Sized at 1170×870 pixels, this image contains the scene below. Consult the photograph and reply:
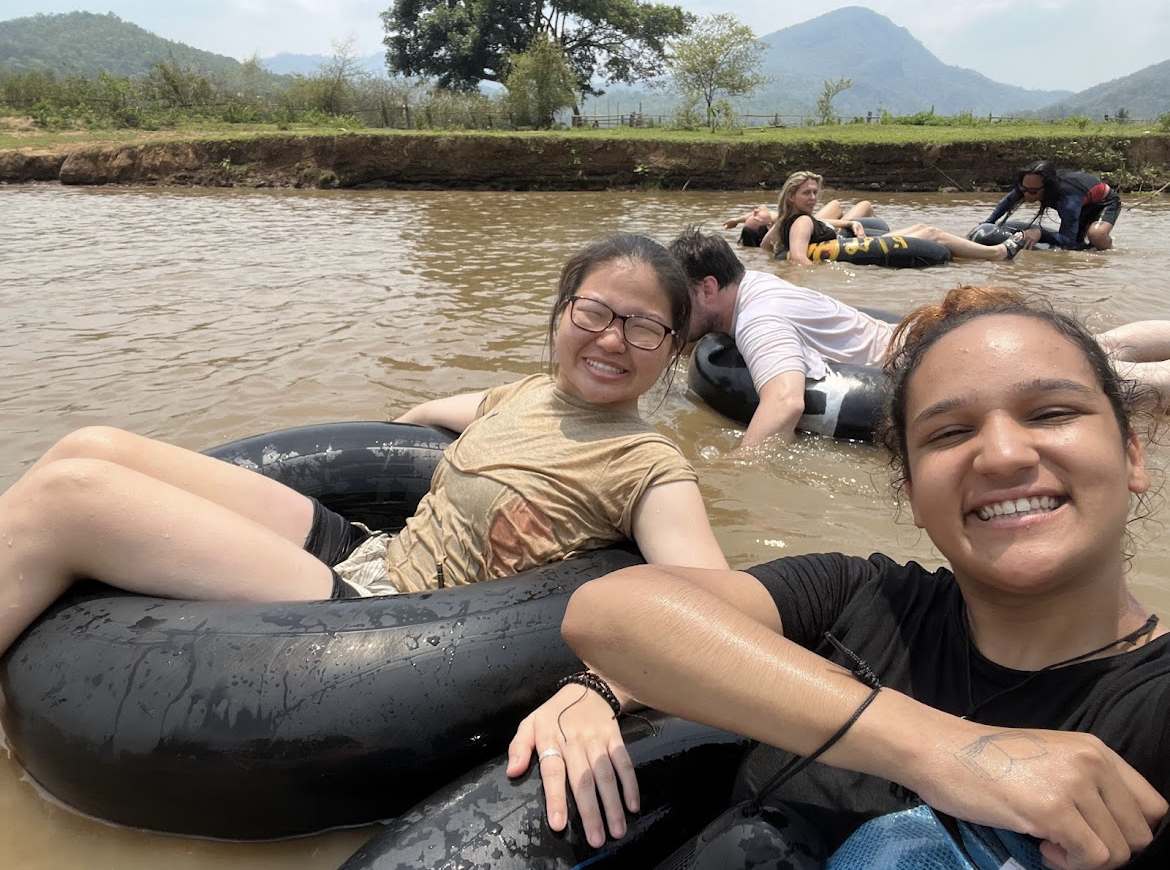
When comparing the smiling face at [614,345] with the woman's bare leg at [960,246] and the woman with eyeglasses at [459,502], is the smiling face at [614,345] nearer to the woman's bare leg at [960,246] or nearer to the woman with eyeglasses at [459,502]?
the woman with eyeglasses at [459,502]

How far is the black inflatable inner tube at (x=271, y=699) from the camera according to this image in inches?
70.4

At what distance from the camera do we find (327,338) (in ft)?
21.4

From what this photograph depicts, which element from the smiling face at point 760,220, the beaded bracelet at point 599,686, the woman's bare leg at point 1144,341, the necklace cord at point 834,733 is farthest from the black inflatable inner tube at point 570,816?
the smiling face at point 760,220

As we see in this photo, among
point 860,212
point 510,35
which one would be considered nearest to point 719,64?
point 510,35

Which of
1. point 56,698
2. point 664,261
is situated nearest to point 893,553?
point 664,261

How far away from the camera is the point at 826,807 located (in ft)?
4.55

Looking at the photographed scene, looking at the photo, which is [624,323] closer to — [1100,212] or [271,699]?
[271,699]

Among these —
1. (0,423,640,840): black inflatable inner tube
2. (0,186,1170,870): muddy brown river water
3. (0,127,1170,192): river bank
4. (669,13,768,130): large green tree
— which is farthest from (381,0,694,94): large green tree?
(0,423,640,840): black inflatable inner tube

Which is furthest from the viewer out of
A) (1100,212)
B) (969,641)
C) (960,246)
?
(1100,212)

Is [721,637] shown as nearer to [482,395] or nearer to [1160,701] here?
[1160,701]

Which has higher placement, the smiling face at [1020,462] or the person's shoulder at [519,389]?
the smiling face at [1020,462]

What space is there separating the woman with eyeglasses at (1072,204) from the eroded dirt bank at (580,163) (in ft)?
34.0

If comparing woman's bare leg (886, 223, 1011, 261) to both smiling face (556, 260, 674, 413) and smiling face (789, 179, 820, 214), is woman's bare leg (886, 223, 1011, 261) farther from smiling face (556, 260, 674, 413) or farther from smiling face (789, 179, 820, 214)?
smiling face (556, 260, 674, 413)

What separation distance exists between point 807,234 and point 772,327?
17.1 feet
